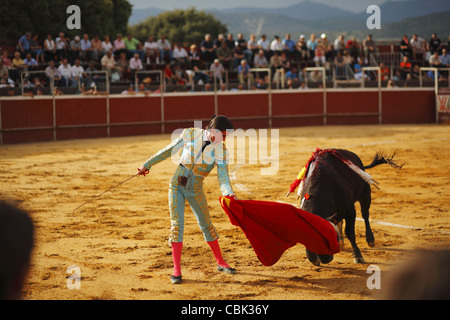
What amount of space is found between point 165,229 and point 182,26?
56057 mm

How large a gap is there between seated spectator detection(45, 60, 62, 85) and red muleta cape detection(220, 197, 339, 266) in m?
12.1

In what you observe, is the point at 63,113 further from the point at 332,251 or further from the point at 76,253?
the point at 332,251

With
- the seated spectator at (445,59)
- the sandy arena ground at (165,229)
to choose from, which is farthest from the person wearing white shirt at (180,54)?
the seated spectator at (445,59)

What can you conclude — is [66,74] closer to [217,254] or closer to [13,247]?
[217,254]

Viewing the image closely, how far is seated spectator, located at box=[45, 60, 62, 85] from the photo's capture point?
51.8 feet

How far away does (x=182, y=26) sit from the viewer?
200 ft

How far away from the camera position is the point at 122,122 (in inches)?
678

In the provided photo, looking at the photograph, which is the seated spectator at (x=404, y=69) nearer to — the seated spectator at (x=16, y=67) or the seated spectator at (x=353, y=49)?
the seated spectator at (x=353, y=49)

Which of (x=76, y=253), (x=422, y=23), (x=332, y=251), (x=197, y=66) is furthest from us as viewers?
(x=422, y=23)

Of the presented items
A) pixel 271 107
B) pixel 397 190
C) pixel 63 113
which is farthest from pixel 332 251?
pixel 271 107

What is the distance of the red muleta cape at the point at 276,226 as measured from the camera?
4738 mm

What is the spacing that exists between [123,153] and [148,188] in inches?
171

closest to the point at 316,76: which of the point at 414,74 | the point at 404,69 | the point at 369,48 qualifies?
the point at 369,48

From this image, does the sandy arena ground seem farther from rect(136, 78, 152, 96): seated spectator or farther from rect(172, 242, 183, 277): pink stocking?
rect(136, 78, 152, 96): seated spectator
